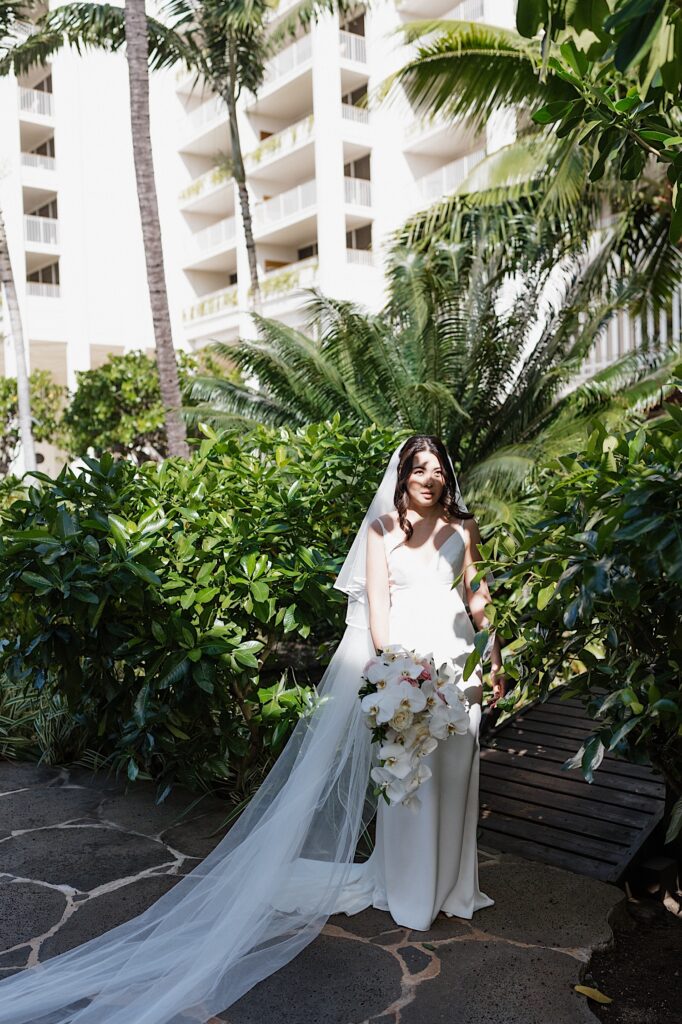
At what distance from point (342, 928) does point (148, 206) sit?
1060 centimetres

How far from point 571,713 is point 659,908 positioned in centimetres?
260

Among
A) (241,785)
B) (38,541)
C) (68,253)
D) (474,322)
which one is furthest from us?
(68,253)

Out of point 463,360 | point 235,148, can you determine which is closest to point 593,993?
point 463,360

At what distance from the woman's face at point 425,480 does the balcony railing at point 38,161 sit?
29.3m

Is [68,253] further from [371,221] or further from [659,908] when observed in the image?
[659,908]

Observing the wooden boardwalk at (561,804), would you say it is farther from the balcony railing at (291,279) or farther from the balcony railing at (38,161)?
the balcony railing at (38,161)

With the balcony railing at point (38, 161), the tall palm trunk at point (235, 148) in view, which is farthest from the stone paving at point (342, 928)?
the balcony railing at point (38, 161)

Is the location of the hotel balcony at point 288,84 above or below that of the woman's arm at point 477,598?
above

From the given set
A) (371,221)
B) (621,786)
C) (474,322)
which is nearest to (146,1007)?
(621,786)

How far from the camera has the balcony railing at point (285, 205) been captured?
1090 inches

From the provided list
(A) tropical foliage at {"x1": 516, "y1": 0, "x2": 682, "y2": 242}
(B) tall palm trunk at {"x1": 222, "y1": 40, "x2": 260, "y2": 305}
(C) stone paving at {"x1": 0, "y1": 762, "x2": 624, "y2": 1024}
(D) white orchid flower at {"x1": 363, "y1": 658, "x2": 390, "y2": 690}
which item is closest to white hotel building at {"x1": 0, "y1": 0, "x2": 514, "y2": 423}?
(B) tall palm trunk at {"x1": 222, "y1": 40, "x2": 260, "y2": 305}

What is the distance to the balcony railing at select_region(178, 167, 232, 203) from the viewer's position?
31.2 meters

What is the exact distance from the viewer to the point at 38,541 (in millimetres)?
4680

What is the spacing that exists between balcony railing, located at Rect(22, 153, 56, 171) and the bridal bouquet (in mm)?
30105
